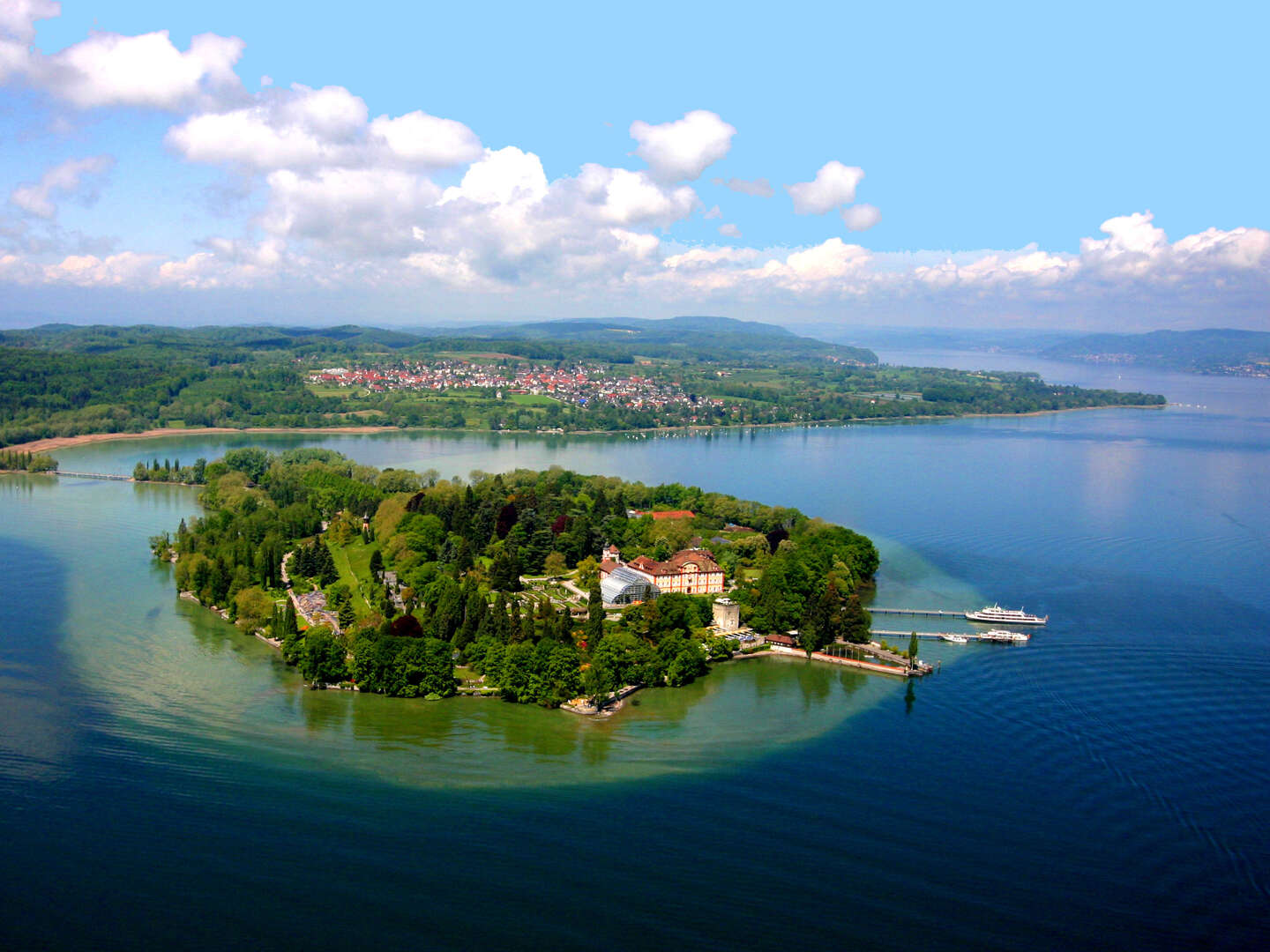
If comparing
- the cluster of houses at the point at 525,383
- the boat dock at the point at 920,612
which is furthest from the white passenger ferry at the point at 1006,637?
the cluster of houses at the point at 525,383

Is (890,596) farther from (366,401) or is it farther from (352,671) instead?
(366,401)

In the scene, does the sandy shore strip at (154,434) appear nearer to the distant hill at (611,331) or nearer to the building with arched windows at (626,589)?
the building with arched windows at (626,589)

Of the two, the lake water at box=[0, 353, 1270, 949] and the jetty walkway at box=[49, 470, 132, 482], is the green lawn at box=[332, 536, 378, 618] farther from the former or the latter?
the jetty walkway at box=[49, 470, 132, 482]

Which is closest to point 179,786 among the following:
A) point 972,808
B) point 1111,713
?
point 972,808

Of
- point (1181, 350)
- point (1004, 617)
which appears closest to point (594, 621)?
point (1004, 617)

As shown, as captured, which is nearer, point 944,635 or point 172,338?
point 944,635

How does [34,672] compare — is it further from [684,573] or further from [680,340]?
[680,340]

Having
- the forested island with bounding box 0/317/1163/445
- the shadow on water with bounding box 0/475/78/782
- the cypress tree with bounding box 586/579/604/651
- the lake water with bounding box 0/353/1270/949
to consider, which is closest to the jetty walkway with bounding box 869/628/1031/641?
the lake water with bounding box 0/353/1270/949
